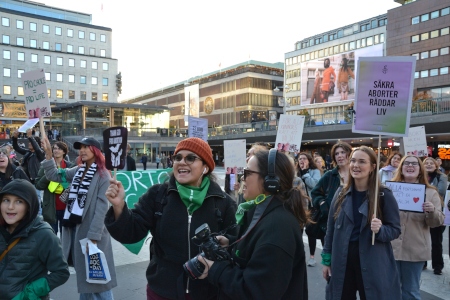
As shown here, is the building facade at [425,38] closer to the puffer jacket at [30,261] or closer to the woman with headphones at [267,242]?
the woman with headphones at [267,242]

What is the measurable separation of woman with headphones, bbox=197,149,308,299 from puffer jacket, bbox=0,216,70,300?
4.67 feet

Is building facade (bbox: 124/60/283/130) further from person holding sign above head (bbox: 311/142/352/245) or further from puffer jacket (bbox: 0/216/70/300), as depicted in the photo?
puffer jacket (bbox: 0/216/70/300)

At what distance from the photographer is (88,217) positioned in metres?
4.23

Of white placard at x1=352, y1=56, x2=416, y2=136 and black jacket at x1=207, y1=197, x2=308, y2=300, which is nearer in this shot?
black jacket at x1=207, y1=197, x2=308, y2=300

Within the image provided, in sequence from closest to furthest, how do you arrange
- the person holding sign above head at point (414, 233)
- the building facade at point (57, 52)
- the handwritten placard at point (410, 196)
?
the person holding sign above head at point (414, 233), the handwritten placard at point (410, 196), the building facade at point (57, 52)

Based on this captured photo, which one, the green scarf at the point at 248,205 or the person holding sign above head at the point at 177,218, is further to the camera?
the person holding sign above head at the point at 177,218

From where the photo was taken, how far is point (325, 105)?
248ft

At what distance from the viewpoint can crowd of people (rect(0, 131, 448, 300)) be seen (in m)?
2.20

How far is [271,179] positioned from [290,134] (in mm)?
7625

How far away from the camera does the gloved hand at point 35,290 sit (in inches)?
113

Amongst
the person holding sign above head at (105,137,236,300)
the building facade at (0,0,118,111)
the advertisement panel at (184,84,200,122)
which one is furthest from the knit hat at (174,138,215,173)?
the advertisement panel at (184,84,200,122)

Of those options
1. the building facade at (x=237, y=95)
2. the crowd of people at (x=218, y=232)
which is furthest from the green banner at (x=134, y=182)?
the building facade at (x=237, y=95)

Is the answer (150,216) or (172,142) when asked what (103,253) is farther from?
(172,142)

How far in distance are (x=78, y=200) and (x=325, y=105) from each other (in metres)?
75.1
